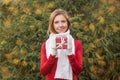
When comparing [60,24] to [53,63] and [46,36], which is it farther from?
[46,36]

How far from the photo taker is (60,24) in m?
3.79

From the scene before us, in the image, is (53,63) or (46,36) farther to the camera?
(46,36)

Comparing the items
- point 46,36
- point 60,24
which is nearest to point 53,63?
point 60,24

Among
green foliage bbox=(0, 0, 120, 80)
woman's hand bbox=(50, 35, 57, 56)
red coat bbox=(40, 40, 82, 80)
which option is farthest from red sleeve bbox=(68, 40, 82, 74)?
green foliage bbox=(0, 0, 120, 80)

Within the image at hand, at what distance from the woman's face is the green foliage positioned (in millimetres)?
1878

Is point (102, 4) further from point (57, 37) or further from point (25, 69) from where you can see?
point (57, 37)

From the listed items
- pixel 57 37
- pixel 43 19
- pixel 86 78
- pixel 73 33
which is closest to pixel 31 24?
pixel 43 19

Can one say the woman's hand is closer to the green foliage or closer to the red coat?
the red coat

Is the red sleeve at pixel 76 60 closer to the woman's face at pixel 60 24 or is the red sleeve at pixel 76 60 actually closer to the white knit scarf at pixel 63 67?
the white knit scarf at pixel 63 67

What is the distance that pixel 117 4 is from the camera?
20.7 feet

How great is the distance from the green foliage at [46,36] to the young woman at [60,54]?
6.14 ft

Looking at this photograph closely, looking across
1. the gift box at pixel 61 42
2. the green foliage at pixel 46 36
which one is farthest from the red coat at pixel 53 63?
the green foliage at pixel 46 36

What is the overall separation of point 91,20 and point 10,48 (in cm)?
127

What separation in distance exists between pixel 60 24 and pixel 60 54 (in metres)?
0.34
